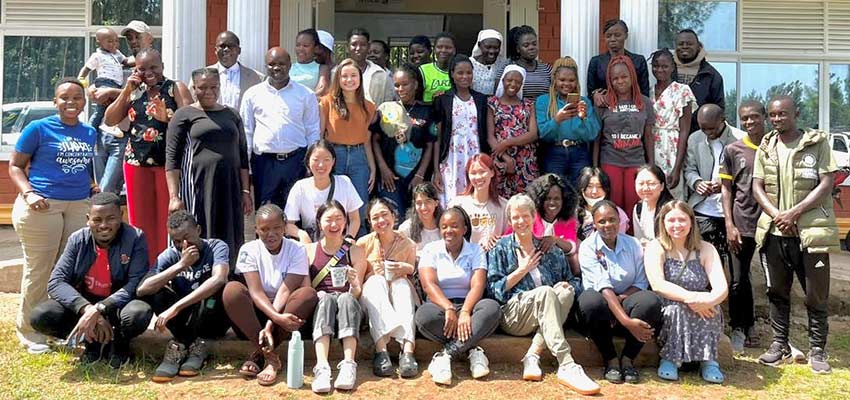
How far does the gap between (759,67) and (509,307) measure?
612 cm

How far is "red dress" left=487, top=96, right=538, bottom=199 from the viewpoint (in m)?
5.44

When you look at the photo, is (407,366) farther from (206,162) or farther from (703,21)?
(703,21)

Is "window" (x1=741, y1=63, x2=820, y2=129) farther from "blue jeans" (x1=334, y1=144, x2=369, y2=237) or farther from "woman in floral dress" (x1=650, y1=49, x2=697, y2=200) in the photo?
"blue jeans" (x1=334, y1=144, x2=369, y2=237)

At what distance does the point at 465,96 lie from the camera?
5465 millimetres

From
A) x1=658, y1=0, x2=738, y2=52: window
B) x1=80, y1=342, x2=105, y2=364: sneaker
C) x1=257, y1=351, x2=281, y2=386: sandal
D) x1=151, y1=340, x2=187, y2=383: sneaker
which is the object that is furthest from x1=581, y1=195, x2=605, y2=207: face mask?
x1=658, y1=0, x2=738, y2=52: window

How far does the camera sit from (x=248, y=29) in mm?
5938

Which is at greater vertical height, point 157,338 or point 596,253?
point 596,253

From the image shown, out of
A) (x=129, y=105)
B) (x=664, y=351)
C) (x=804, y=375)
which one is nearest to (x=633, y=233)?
(x=664, y=351)

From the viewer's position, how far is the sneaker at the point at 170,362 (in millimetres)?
4137

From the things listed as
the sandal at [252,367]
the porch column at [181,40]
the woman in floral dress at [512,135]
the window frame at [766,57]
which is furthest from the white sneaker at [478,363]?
the window frame at [766,57]

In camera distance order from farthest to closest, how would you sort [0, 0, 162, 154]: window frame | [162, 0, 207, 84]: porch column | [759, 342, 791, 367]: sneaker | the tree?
1. the tree
2. [0, 0, 162, 154]: window frame
3. [162, 0, 207, 84]: porch column
4. [759, 342, 791, 367]: sneaker

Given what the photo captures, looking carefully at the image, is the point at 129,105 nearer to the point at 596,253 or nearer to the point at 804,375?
the point at 596,253

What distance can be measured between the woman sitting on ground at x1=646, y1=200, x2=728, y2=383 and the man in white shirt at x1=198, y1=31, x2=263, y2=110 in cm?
328

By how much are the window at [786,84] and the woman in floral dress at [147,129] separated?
6.86 metres
